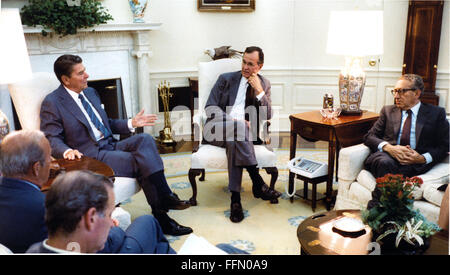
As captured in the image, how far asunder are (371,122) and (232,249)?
5.95ft

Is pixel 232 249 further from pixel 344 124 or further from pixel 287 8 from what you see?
pixel 287 8

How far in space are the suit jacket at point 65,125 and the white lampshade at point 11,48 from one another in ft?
1.22

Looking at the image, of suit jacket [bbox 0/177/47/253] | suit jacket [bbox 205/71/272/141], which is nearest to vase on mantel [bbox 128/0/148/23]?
suit jacket [bbox 205/71/272/141]

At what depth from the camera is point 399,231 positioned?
148cm

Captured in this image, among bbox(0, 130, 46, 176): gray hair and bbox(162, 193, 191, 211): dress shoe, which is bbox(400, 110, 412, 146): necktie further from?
bbox(0, 130, 46, 176): gray hair

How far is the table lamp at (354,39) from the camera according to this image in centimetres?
250

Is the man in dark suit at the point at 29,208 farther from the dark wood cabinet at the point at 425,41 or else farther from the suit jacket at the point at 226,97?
the dark wood cabinet at the point at 425,41

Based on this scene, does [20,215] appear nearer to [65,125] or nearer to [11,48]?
[11,48]

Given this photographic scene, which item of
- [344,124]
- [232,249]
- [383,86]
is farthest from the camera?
[383,86]

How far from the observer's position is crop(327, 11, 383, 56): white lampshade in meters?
2.50

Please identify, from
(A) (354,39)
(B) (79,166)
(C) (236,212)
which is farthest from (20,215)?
(A) (354,39)

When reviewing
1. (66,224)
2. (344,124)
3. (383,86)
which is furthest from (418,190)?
(383,86)

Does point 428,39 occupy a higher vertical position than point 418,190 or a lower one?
higher

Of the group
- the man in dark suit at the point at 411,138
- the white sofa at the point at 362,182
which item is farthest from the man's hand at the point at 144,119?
the man in dark suit at the point at 411,138
